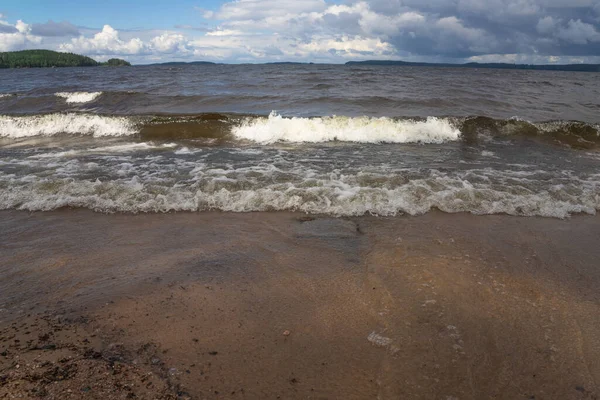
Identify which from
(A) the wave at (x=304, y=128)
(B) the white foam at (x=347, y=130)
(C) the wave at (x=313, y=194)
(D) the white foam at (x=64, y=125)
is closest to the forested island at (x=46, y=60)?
(D) the white foam at (x=64, y=125)

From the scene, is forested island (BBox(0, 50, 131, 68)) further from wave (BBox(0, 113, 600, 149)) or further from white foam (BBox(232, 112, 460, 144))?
white foam (BBox(232, 112, 460, 144))

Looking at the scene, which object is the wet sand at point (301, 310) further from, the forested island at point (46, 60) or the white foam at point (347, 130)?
the forested island at point (46, 60)

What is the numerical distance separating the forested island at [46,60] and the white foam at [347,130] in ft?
440

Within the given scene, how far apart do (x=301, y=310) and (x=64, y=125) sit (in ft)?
47.8

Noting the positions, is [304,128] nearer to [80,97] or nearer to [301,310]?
[301,310]

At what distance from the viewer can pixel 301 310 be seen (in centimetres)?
345

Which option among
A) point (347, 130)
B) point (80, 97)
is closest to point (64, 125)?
point (80, 97)

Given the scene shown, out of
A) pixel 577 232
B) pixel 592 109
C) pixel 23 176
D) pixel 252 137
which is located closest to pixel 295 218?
pixel 577 232

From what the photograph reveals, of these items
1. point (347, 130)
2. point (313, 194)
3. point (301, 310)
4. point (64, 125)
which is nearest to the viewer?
point (301, 310)

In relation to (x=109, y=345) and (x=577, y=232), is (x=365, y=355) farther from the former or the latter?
(x=577, y=232)

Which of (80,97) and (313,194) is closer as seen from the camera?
(313,194)

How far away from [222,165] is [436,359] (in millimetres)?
6673

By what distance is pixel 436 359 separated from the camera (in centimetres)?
286

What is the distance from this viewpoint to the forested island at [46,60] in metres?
120
